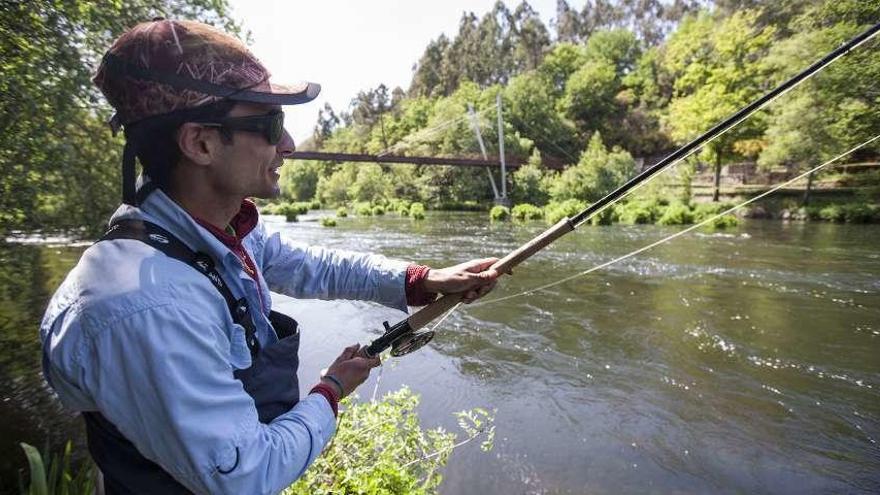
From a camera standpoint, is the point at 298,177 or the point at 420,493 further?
the point at 298,177

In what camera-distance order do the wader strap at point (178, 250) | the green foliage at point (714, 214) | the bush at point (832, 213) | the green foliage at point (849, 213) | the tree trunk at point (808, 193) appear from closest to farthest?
1. the wader strap at point (178, 250)
2. the green foliage at point (714, 214)
3. the green foliage at point (849, 213)
4. the bush at point (832, 213)
5. the tree trunk at point (808, 193)

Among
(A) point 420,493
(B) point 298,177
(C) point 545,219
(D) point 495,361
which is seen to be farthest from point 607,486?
(B) point 298,177

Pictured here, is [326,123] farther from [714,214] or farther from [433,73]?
[714,214]

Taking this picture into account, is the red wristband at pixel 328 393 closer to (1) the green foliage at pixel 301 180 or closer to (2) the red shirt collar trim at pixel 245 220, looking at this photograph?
(2) the red shirt collar trim at pixel 245 220

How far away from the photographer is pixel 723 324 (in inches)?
360

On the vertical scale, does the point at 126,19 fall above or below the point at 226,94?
above

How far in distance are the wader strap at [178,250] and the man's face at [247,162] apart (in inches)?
8.7

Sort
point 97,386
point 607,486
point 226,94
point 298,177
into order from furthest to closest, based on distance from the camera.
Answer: point 298,177, point 607,486, point 226,94, point 97,386

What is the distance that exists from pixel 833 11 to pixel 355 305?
109 feet

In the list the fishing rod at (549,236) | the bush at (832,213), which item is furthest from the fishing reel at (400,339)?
the bush at (832,213)

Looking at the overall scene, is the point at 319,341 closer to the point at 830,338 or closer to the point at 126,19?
the point at 126,19

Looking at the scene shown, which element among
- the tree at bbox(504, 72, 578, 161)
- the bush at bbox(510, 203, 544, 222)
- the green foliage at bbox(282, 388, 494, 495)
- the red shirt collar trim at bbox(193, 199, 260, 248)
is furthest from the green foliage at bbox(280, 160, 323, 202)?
the red shirt collar trim at bbox(193, 199, 260, 248)

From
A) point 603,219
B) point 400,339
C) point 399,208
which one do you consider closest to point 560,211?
point 603,219

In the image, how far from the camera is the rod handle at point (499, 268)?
2281 millimetres
